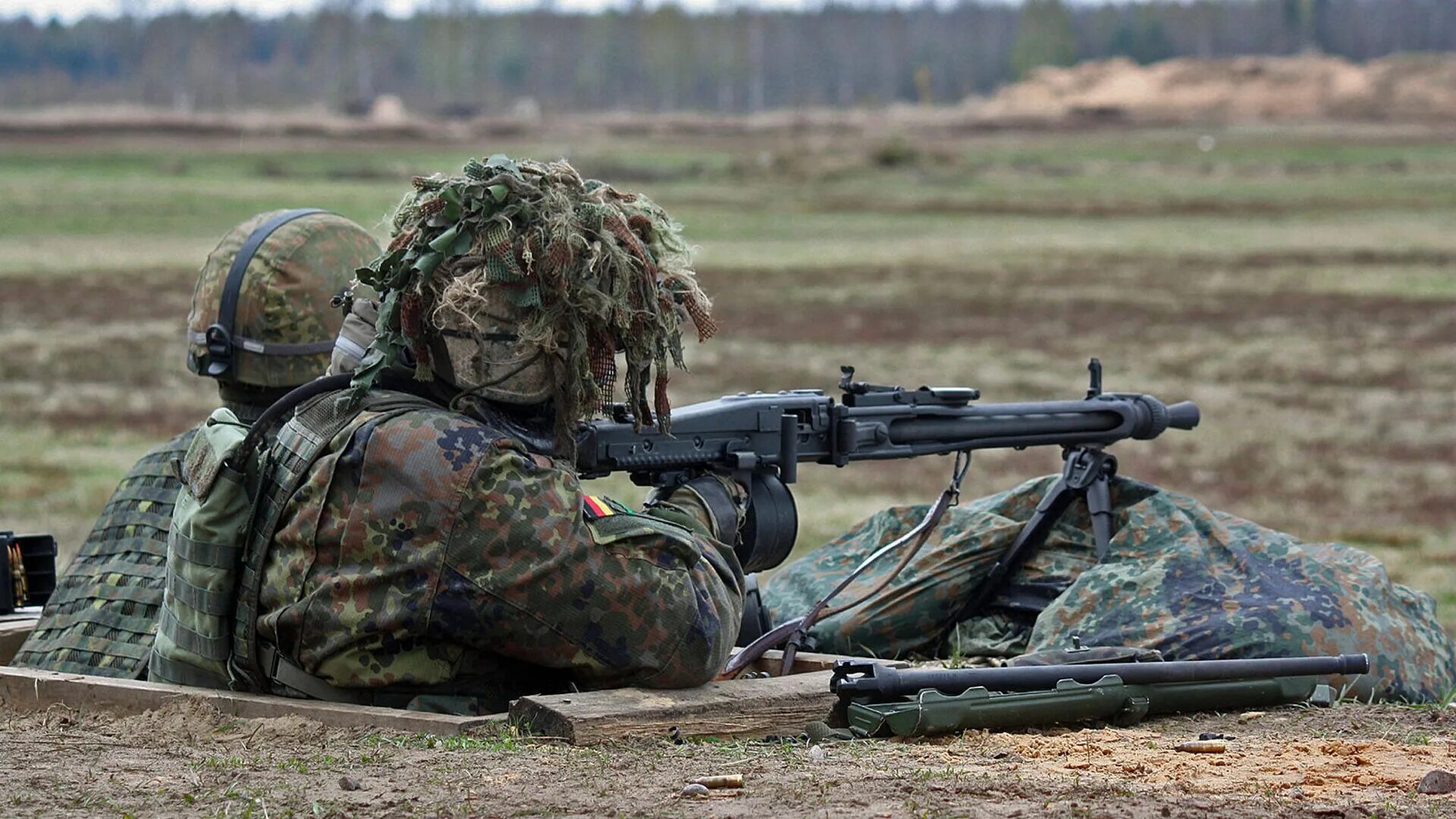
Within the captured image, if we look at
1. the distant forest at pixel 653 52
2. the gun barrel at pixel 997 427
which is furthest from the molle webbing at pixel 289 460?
the distant forest at pixel 653 52

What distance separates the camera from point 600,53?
132m

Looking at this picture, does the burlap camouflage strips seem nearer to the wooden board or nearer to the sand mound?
the wooden board

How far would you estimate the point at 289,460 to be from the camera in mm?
4316

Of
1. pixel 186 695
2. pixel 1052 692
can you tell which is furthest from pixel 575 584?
pixel 1052 692

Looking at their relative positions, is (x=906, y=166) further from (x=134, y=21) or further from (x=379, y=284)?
(x=134, y=21)

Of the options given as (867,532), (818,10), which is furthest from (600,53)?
(867,532)

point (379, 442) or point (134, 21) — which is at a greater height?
point (134, 21)

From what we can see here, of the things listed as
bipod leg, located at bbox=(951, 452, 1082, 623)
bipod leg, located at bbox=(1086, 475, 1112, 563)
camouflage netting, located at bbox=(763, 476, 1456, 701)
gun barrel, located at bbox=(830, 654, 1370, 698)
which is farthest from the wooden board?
bipod leg, located at bbox=(1086, 475, 1112, 563)

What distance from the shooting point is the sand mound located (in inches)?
3622

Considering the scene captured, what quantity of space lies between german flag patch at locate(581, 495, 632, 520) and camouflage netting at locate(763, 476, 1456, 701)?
6.90 feet

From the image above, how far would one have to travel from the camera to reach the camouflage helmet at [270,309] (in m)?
5.78

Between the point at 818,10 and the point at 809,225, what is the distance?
345ft

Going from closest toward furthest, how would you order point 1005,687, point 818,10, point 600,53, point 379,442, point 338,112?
point 379,442 < point 1005,687 < point 338,112 < point 600,53 < point 818,10

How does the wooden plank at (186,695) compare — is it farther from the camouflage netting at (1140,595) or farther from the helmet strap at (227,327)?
the camouflage netting at (1140,595)
